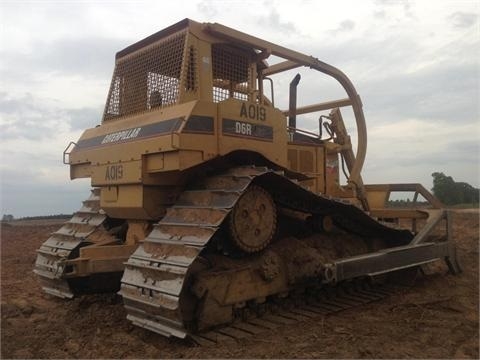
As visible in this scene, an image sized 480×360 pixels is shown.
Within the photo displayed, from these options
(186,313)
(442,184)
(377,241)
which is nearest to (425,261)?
(377,241)

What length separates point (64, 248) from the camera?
285 inches

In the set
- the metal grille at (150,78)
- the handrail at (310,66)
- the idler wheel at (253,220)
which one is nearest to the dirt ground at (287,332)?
the idler wheel at (253,220)

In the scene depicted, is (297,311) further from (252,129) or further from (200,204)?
(252,129)

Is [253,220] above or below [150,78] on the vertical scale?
below

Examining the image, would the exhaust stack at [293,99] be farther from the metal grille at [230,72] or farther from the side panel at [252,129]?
the metal grille at [230,72]

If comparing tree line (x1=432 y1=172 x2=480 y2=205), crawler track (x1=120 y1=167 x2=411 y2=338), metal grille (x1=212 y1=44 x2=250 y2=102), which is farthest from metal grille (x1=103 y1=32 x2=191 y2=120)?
tree line (x1=432 y1=172 x2=480 y2=205)

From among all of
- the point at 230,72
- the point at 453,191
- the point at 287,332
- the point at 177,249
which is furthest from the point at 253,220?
the point at 453,191

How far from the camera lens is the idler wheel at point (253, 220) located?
574 centimetres

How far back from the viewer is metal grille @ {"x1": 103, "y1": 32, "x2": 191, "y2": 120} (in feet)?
20.6

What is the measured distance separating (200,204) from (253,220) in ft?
2.24

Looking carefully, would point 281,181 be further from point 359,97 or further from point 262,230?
point 359,97

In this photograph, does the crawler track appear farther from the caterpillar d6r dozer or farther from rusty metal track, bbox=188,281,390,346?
rusty metal track, bbox=188,281,390,346

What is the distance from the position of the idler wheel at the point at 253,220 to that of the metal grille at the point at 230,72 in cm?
146

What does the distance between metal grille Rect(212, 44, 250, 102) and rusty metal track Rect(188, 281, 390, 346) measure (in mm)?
2800
